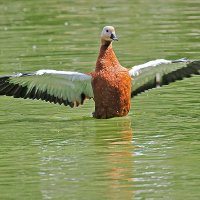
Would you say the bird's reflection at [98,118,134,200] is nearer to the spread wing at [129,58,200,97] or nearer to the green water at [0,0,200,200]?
the green water at [0,0,200,200]

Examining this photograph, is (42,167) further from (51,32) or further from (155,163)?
(51,32)

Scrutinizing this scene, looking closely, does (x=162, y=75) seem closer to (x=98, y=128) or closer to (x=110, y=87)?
(x=110, y=87)

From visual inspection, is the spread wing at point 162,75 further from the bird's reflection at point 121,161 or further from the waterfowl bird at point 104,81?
the bird's reflection at point 121,161

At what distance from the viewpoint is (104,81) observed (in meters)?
12.9

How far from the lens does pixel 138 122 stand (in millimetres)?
12781

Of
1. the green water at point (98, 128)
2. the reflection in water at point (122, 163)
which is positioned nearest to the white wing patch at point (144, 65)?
the green water at point (98, 128)

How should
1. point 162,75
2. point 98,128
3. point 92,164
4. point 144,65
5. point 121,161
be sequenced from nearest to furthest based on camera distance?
point 92,164 → point 121,161 → point 98,128 → point 144,65 → point 162,75

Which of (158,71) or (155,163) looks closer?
(155,163)

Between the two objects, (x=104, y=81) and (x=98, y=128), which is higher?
(x=104, y=81)

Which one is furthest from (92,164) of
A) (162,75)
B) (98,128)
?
(162,75)

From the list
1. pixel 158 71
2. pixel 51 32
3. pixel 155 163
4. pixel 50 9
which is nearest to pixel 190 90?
pixel 158 71

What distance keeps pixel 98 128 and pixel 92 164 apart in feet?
6.69

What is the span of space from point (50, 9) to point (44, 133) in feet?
37.6

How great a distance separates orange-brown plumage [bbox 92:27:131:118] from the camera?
12.9 metres
